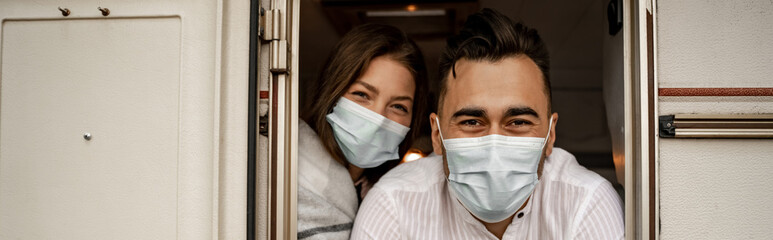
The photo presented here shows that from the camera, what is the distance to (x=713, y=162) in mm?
1594

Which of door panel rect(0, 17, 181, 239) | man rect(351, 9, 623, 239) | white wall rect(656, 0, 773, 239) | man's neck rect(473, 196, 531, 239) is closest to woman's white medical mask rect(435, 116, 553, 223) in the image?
man rect(351, 9, 623, 239)

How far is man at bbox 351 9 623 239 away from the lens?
6.18 feet

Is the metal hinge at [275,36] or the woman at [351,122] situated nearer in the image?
the metal hinge at [275,36]

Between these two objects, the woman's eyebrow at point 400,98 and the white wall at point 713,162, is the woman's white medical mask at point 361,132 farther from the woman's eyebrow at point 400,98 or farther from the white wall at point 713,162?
the white wall at point 713,162

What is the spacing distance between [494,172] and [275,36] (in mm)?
985

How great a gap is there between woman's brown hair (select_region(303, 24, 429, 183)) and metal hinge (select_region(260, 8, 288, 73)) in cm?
62

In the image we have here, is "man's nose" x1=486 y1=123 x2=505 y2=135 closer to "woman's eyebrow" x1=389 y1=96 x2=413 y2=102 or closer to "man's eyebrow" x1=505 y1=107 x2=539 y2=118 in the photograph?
"man's eyebrow" x1=505 y1=107 x2=539 y2=118

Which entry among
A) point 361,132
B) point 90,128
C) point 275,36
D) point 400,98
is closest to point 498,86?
point 400,98

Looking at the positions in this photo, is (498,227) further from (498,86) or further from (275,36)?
(275,36)

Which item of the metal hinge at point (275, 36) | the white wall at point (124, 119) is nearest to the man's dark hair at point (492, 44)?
the metal hinge at point (275, 36)

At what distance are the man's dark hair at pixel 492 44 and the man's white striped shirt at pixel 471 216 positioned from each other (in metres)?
0.35

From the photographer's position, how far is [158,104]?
1.72 m

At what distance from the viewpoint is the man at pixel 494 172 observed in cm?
188

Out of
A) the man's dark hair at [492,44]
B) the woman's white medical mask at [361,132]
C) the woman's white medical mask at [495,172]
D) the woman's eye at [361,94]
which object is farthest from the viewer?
the woman's eye at [361,94]
